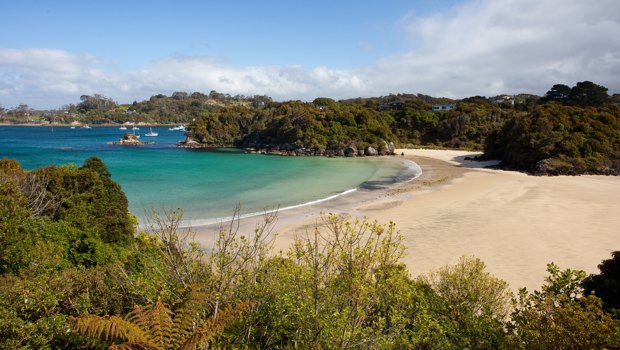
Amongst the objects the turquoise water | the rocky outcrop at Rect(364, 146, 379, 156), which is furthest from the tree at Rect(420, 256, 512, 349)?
the rocky outcrop at Rect(364, 146, 379, 156)

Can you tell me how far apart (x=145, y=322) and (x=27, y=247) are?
882 centimetres

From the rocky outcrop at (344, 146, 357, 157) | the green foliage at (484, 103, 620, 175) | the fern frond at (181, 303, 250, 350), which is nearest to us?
the fern frond at (181, 303, 250, 350)

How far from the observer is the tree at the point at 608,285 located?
9148 mm

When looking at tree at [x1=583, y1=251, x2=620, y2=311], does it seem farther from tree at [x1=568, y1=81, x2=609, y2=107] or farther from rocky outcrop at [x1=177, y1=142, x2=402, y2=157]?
tree at [x1=568, y1=81, x2=609, y2=107]

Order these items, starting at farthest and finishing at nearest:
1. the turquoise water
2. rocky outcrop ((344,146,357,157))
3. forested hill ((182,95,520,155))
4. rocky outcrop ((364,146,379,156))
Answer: forested hill ((182,95,520,155)), rocky outcrop ((344,146,357,157)), rocky outcrop ((364,146,379,156)), the turquoise water

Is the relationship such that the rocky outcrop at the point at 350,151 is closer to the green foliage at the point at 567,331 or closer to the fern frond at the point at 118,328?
the green foliage at the point at 567,331

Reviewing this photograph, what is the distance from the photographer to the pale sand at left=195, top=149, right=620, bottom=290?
18594 millimetres

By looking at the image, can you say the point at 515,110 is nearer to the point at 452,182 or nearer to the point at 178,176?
the point at 452,182

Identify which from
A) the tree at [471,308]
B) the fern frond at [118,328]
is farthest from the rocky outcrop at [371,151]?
the fern frond at [118,328]

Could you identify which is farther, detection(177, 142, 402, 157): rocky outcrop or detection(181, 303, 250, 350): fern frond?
Result: detection(177, 142, 402, 157): rocky outcrop

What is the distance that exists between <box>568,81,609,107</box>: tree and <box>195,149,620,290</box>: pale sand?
5277cm

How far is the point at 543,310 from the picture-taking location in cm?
615

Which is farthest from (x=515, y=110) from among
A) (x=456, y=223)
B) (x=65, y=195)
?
(x=65, y=195)

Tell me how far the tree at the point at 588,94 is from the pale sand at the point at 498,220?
2078 inches
